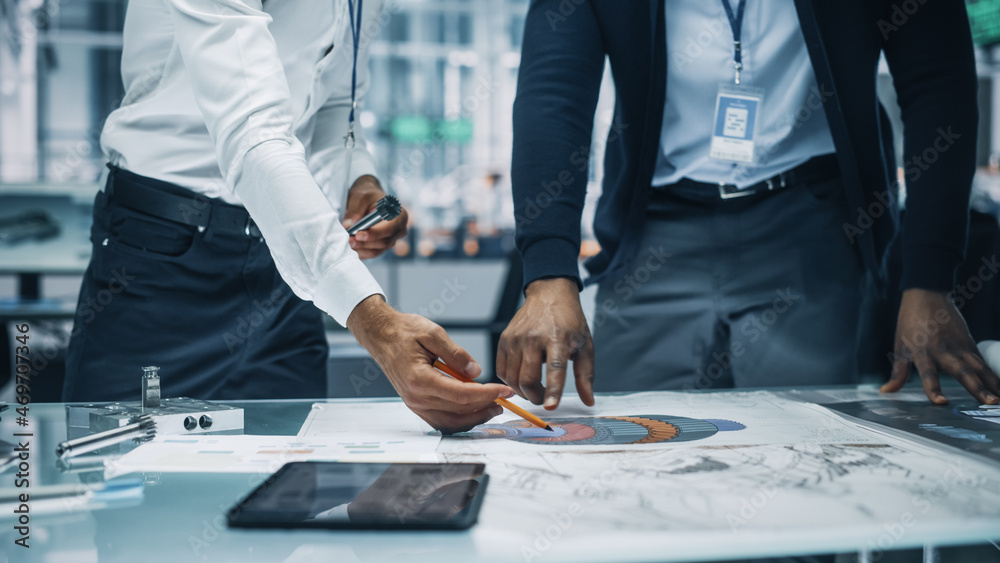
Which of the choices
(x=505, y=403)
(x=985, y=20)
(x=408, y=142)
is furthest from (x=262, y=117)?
(x=408, y=142)

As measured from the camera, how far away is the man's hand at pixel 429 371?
0.77 meters

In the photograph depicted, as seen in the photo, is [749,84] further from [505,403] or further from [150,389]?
[150,389]

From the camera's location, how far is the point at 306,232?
0.87 m

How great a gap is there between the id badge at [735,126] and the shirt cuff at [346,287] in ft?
2.14

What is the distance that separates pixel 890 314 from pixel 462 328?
1.27m

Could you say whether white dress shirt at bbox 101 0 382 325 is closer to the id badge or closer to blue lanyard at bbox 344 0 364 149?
blue lanyard at bbox 344 0 364 149

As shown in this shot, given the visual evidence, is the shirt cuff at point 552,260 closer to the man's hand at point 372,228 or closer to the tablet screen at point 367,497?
the man's hand at point 372,228

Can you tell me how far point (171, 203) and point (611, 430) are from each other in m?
0.73

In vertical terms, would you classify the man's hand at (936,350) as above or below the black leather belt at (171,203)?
below

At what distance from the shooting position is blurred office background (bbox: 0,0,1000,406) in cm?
351

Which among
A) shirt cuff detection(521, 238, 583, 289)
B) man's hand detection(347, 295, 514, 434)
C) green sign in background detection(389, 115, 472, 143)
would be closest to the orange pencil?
man's hand detection(347, 295, 514, 434)

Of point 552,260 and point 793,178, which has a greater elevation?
point 793,178

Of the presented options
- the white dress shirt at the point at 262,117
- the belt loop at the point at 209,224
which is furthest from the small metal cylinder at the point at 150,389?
Answer: the belt loop at the point at 209,224

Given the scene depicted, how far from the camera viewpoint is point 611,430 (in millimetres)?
825
